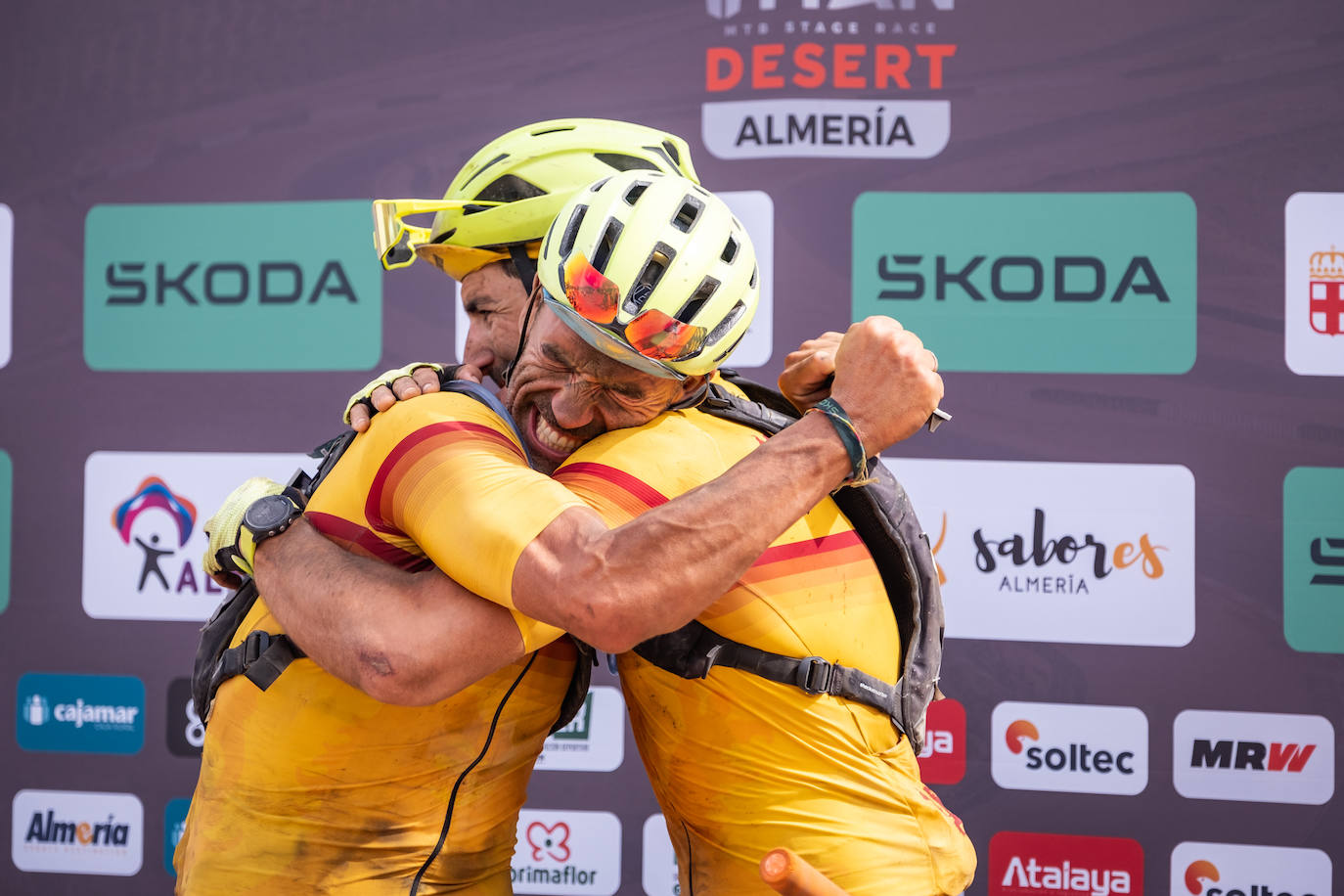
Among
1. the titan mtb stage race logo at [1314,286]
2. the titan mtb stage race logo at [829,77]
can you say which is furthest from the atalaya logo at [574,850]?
the titan mtb stage race logo at [1314,286]

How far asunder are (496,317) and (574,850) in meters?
2.03

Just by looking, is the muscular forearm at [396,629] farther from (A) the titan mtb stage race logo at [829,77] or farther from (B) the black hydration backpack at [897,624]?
(A) the titan mtb stage race logo at [829,77]

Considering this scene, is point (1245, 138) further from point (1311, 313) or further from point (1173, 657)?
point (1173, 657)

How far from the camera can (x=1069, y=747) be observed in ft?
9.96

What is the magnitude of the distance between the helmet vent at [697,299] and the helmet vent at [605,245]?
4.7 inches

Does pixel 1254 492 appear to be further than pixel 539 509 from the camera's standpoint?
Yes

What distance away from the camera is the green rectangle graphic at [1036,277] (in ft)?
9.65

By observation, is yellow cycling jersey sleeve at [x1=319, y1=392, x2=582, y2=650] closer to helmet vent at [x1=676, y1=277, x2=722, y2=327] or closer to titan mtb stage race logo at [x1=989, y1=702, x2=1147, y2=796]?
helmet vent at [x1=676, y1=277, x2=722, y2=327]

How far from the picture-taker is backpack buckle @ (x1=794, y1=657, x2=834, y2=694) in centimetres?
146

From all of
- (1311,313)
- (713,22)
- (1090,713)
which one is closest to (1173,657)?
(1090,713)

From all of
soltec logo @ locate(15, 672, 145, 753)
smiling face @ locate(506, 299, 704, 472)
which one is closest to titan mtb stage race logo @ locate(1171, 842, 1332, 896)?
smiling face @ locate(506, 299, 704, 472)

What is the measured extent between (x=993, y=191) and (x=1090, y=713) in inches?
60.4

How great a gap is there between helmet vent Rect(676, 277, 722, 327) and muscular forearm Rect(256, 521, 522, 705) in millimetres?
453

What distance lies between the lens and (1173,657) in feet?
9.77
